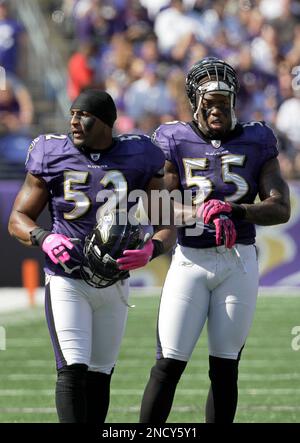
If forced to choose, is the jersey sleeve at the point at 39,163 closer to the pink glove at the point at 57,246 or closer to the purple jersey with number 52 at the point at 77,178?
the purple jersey with number 52 at the point at 77,178

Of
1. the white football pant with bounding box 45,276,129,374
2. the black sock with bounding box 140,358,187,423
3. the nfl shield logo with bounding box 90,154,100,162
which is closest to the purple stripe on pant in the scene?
the white football pant with bounding box 45,276,129,374

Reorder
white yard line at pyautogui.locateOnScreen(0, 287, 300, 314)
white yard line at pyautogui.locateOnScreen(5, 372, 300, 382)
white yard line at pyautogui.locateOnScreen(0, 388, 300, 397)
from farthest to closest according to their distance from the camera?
white yard line at pyautogui.locateOnScreen(0, 287, 300, 314) → white yard line at pyautogui.locateOnScreen(5, 372, 300, 382) → white yard line at pyautogui.locateOnScreen(0, 388, 300, 397)

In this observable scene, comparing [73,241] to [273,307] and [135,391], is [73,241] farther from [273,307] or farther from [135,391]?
[273,307]

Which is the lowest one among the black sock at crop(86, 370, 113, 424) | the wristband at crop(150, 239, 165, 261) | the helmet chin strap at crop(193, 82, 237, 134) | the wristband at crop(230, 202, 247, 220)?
the black sock at crop(86, 370, 113, 424)

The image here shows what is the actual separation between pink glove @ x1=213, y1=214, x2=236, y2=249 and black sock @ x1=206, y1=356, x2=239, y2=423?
1.66ft

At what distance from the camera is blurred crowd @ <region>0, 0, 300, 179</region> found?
13.1 meters

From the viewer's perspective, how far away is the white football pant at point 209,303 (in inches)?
195

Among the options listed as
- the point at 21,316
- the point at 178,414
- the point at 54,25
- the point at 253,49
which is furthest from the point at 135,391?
the point at 54,25

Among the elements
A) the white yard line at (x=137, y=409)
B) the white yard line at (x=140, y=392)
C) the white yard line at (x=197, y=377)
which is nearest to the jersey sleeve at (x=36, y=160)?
the white yard line at (x=137, y=409)

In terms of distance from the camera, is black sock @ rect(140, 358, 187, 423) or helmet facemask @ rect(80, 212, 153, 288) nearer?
helmet facemask @ rect(80, 212, 153, 288)

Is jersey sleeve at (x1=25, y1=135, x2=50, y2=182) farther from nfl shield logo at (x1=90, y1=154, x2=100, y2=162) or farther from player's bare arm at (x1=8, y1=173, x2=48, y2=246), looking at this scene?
nfl shield logo at (x1=90, y1=154, x2=100, y2=162)

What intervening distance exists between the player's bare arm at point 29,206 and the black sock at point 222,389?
970 mm

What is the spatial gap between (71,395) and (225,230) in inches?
38.0

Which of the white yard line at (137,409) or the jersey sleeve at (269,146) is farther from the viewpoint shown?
the white yard line at (137,409)
